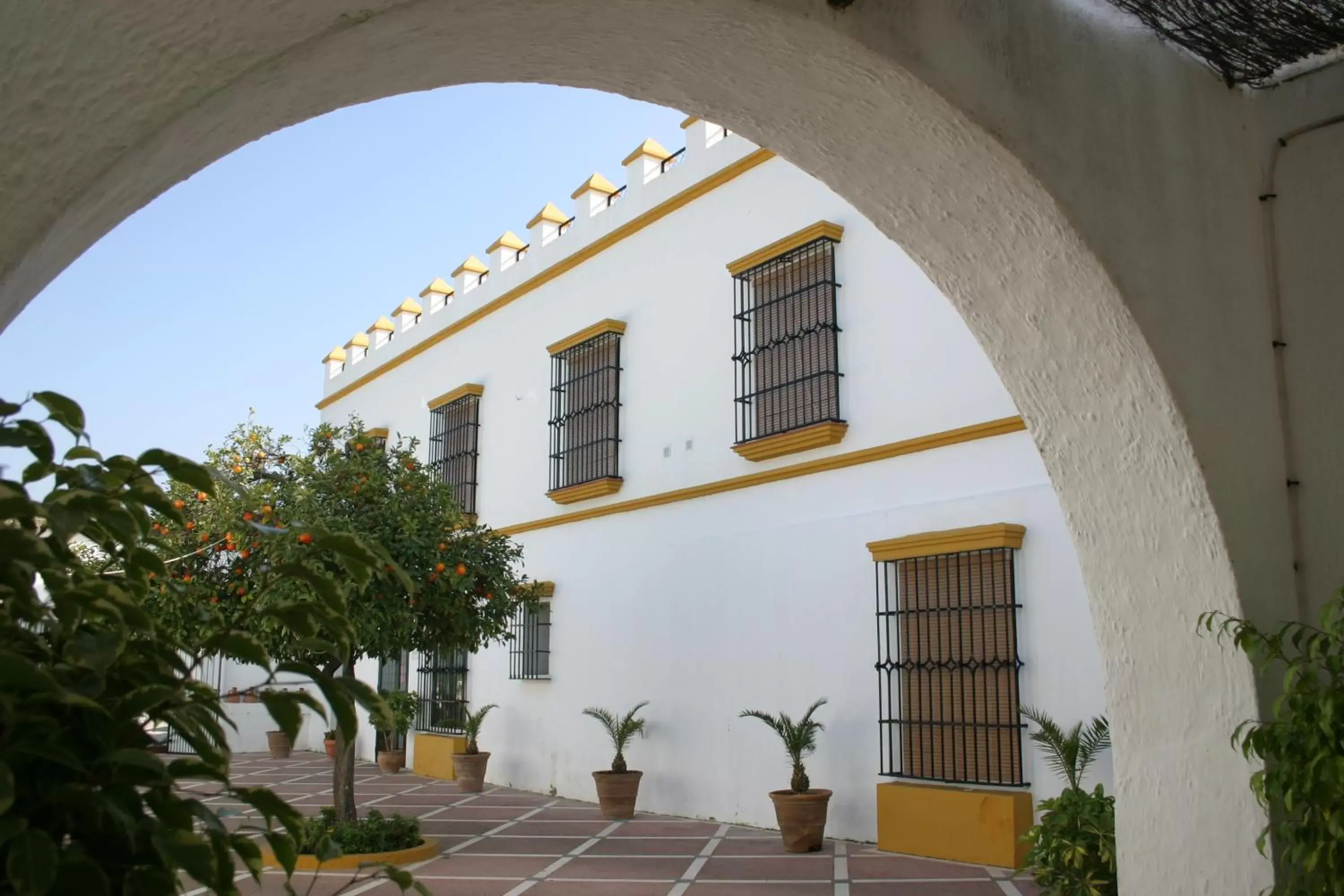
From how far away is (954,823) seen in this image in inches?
273

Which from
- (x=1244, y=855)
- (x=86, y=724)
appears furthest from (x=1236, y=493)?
(x=86, y=724)

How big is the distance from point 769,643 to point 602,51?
273 inches

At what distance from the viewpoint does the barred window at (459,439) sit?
13258 millimetres

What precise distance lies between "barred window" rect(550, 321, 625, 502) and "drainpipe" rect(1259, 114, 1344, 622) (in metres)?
7.60

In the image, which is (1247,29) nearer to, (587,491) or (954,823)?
(954,823)

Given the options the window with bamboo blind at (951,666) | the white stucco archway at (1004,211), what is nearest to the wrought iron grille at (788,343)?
the window with bamboo blind at (951,666)

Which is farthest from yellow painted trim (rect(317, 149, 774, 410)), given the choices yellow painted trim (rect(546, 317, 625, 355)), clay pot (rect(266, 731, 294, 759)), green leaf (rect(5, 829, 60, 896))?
green leaf (rect(5, 829, 60, 896))

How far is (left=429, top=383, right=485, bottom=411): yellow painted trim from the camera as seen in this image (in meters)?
13.2

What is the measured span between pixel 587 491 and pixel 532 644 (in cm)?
184

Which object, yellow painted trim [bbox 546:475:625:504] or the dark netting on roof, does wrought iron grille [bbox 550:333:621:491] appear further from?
the dark netting on roof

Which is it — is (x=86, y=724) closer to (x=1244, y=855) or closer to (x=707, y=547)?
(x=1244, y=855)

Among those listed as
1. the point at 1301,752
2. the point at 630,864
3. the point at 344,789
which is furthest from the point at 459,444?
the point at 1301,752

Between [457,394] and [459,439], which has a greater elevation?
[457,394]

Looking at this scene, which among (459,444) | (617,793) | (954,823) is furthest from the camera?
(459,444)
